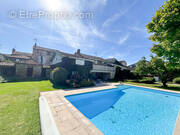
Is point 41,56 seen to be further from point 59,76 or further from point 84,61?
point 59,76

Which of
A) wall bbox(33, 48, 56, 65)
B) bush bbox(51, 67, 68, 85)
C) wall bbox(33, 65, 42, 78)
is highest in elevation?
wall bbox(33, 48, 56, 65)

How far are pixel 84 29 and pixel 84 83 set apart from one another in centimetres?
937

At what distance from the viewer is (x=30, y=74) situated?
17.9 metres

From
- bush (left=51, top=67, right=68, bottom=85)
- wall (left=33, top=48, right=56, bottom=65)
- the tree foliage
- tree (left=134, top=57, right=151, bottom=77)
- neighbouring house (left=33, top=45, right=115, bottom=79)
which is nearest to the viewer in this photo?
bush (left=51, top=67, right=68, bottom=85)

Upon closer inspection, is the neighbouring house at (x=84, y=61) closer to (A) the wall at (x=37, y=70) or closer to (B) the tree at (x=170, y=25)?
(A) the wall at (x=37, y=70)

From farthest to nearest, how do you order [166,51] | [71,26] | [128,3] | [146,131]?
[71,26], [128,3], [166,51], [146,131]

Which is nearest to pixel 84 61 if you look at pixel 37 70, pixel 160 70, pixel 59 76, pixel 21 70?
pixel 59 76

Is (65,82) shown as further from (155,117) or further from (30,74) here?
(30,74)

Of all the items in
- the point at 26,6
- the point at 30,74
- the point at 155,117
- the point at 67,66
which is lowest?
the point at 155,117

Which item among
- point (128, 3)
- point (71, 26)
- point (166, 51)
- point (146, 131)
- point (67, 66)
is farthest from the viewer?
point (67, 66)

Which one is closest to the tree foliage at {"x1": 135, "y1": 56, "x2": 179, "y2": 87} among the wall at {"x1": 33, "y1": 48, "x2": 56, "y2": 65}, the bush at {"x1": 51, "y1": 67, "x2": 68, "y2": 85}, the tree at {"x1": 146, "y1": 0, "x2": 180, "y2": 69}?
the tree at {"x1": 146, "y1": 0, "x2": 180, "y2": 69}

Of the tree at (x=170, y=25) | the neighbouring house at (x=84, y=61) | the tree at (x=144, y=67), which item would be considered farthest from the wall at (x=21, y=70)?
the tree at (x=144, y=67)

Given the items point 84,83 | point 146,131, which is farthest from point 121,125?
point 84,83

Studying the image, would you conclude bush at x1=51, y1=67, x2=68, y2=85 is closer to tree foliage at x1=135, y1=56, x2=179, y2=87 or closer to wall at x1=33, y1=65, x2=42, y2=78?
wall at x1=33, y1=65, x2=42, y2=78
